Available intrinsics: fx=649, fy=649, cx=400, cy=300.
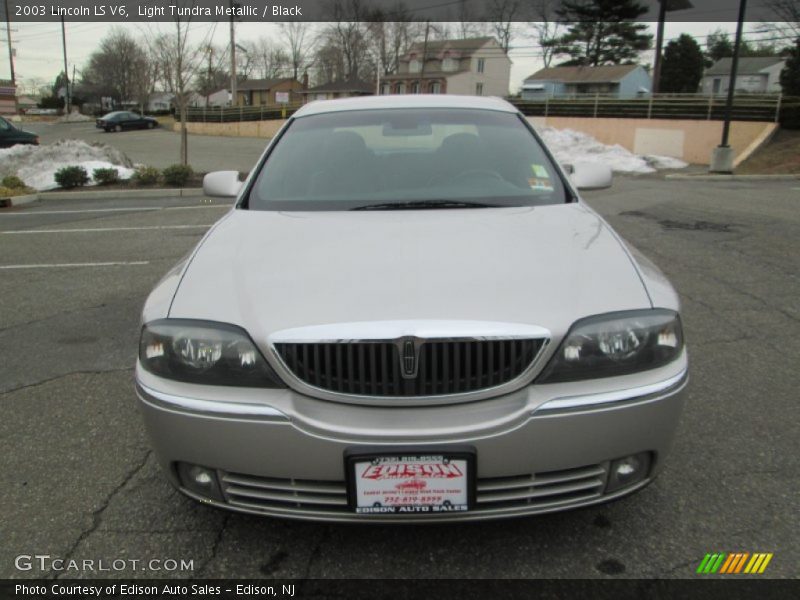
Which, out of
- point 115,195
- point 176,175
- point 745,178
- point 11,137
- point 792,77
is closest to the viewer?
point 115,195

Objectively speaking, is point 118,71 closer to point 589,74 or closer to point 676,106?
point 589,74

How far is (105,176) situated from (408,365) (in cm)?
1380

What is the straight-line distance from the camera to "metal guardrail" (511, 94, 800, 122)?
23.9m

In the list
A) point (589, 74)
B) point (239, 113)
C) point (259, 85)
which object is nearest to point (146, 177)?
point (239, 113)

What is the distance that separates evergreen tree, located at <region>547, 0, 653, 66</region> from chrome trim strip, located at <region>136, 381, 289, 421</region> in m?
57.9

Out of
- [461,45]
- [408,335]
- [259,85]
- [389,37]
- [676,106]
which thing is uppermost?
[389,37]

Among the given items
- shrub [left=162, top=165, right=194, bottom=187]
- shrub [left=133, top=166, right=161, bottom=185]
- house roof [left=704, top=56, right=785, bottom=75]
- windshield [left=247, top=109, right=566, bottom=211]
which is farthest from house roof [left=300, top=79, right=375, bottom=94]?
windshield [left=247, top=109, right=566, bottom=211]

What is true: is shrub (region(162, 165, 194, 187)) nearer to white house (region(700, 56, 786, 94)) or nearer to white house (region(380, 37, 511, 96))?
white house (region(380, 37, 511, 96))

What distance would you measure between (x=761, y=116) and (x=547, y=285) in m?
26.1

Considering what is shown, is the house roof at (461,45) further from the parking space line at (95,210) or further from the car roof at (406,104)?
the car roof at (406,104)

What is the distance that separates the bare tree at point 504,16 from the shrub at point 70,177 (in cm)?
6599

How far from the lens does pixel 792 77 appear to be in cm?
2681

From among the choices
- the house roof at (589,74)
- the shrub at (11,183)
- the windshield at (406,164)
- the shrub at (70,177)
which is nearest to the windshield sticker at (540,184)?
the windshield at (406,164)

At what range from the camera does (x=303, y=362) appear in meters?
2.00
